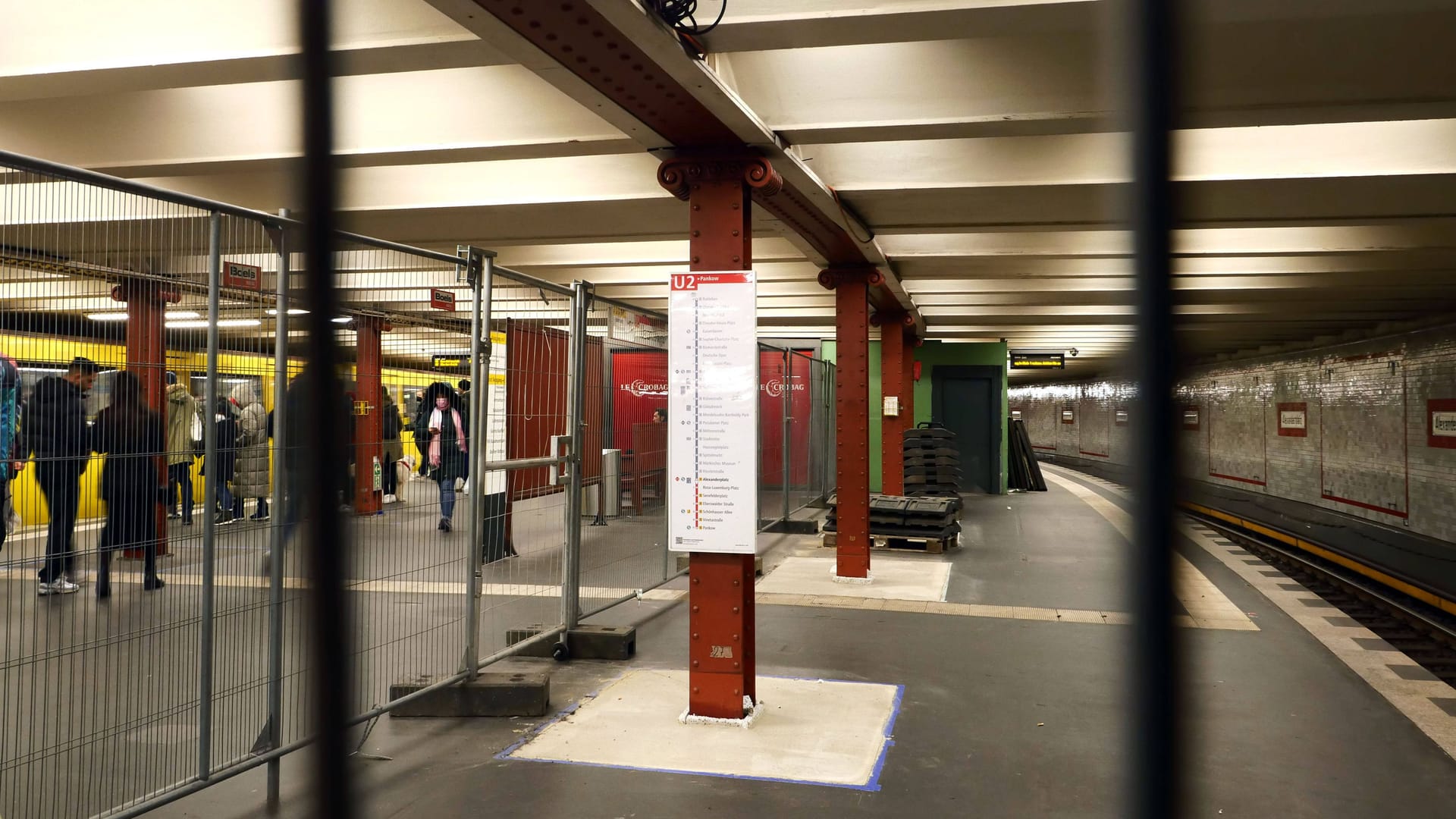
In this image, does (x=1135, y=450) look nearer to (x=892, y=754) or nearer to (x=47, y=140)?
(x=892, y=754)

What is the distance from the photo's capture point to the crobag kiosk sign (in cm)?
455

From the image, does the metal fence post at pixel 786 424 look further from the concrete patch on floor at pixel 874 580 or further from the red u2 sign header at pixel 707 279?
the red u2 sign header at pixel 707 279

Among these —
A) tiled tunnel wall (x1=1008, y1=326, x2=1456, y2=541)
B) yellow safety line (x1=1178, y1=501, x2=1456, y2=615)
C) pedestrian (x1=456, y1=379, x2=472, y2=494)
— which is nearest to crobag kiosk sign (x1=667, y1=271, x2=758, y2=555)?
pedestrian (x1=456, y1=379, x2=472, y2=494)

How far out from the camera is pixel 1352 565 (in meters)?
10.1

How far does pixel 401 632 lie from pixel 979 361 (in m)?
14.5

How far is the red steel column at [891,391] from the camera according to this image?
11.0 m

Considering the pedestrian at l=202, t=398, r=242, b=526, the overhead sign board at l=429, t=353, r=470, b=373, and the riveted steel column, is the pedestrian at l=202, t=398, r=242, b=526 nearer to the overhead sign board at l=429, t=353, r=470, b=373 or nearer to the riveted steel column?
the overhead sign board at l=429, t=353, r=470, b=373

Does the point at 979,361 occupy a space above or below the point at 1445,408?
above

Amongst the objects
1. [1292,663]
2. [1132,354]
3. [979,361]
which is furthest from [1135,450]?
[979,361]

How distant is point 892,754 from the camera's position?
409cm

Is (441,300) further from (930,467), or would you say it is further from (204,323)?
(930,467)

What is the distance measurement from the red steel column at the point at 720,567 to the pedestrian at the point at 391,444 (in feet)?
5.28

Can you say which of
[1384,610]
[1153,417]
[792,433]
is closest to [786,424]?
[792,433]

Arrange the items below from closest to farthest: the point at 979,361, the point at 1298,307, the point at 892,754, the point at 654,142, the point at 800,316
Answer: the point at 892,754 → the point at 654,142 → the point at 1298,307 → the point at 800,316 → the point at 979,361
